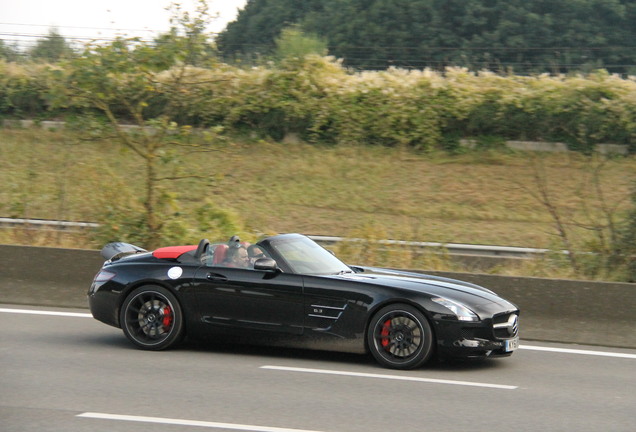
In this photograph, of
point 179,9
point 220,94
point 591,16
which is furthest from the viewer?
point 591,16

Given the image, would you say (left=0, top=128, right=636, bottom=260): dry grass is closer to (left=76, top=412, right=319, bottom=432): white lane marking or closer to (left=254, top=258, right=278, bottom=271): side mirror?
(left=254, top=258, right=278, bottom=271): side mirror

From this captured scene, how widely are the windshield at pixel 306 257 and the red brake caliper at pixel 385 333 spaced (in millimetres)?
900

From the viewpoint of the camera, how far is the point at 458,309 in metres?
8.52

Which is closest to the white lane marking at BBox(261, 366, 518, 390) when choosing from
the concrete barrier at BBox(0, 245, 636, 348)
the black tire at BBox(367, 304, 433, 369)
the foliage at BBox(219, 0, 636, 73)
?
the black tire at BBox(367, 304, 433, 369)

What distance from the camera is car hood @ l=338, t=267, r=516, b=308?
8742 millimetres

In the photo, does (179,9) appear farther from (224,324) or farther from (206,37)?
(224,324)

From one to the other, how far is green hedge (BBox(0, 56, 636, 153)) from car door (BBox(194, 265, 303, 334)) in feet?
81.7

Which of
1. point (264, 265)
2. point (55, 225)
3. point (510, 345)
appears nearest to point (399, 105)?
point (55, 225)

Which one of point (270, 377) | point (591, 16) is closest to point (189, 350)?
point (270, 377)

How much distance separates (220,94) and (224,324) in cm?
2826

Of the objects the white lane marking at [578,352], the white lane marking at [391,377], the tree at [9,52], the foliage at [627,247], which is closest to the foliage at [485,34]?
the tree at [9,52]

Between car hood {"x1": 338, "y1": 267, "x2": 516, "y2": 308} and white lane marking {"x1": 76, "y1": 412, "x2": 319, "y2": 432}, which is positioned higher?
car hood {"x1": 338, "y1": 267, "x2": 516, "y2": 308}

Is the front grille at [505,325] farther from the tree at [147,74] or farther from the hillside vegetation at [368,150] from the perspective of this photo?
the hillside vegetation at [368,150]

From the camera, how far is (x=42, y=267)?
12.3 metres
